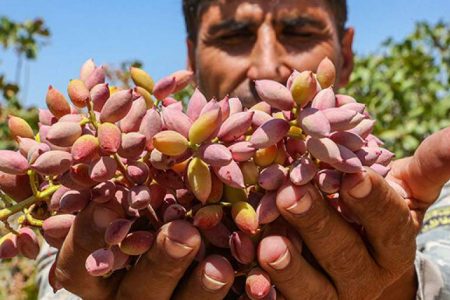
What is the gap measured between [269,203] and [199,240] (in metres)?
0.12

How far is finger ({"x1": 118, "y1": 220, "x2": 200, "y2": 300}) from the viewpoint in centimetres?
93

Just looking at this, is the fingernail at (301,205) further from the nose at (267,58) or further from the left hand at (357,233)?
the nose at (267,58)

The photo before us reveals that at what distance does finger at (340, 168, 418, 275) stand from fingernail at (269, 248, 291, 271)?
4.8 inches

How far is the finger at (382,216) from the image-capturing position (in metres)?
0.94

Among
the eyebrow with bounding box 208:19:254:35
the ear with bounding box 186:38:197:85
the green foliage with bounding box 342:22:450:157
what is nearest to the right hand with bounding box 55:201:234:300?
the eyebrow with bounding box 208:19:254:35

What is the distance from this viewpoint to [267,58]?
2.00 metres

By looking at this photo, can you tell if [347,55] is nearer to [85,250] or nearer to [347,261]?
[347,261]

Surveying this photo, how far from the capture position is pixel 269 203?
0.93 meters

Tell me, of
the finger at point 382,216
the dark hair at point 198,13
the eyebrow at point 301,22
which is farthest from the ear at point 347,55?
the finger at point 382,216

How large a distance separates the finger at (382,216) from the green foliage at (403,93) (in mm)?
3544

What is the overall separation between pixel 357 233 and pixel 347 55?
5.26 ft

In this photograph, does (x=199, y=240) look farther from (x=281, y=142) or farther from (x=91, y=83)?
(x=91, y=83)

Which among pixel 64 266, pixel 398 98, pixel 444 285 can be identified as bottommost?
pixel 398 98

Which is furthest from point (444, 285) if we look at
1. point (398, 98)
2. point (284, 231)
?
point (398, 98)
